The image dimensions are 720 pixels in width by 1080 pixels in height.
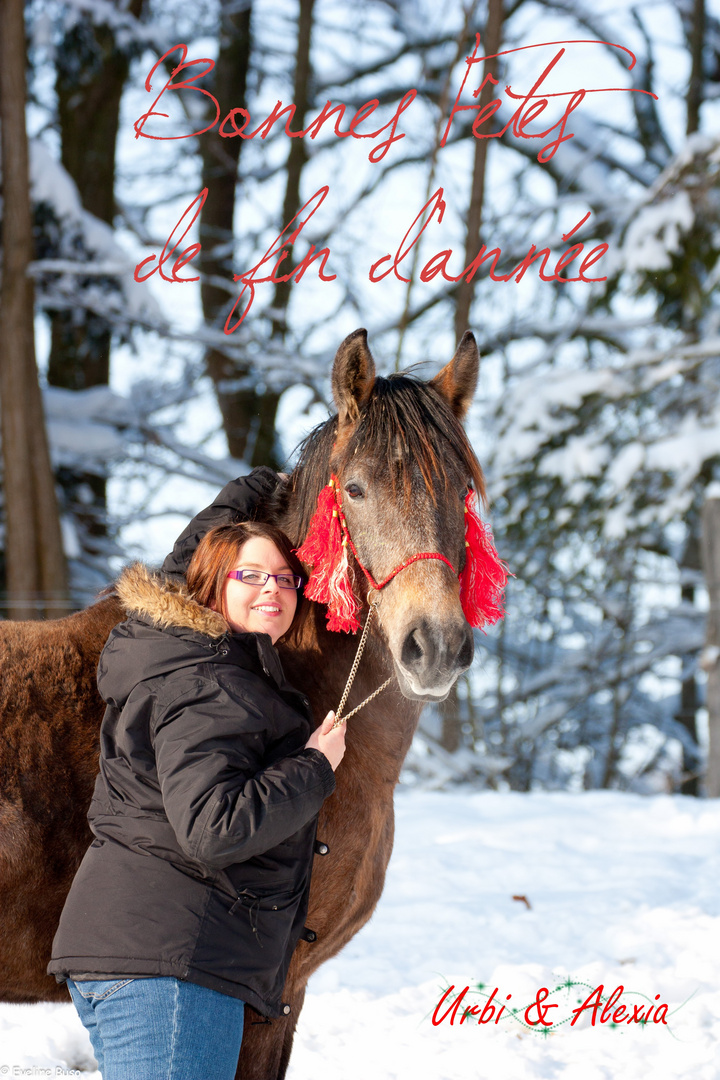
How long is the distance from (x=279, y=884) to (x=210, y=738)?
399 mm

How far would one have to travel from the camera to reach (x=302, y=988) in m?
2.30

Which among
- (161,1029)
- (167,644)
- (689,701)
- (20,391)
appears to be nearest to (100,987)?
(161,1029)

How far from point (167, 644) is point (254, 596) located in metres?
0.27

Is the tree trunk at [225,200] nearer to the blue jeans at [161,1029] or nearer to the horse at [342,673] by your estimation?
the horse at [342,673]

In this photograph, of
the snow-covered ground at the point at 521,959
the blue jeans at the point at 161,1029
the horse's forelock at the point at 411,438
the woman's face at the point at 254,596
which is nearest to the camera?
the blue jeans at the point at 161,1029

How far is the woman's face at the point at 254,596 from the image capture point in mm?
1959

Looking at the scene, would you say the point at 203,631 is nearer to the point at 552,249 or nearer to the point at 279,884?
the point at 279,884

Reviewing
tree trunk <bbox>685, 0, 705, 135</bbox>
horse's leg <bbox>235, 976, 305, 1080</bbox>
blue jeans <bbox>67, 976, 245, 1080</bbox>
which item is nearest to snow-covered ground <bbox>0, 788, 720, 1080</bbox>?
horse's leg <bbox>235, 976, 305, 1080</bbox>

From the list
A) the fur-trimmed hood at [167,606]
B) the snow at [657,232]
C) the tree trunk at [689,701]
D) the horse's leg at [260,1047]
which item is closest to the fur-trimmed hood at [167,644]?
the fur-trimmed hood at [167,606]

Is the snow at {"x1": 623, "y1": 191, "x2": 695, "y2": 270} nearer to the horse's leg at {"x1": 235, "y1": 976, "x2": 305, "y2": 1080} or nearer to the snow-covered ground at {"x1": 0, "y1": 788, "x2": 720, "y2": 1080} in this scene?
the snow-covered ground at {"x1": 0, "y1": 788, "x2": 720, "y2": 1080}

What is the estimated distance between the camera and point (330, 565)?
2174 mm

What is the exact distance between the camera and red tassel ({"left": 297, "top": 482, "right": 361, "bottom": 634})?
216 centimetres

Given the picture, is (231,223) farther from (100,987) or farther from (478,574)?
(100,987)

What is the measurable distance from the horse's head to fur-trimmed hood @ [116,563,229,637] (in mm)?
435
